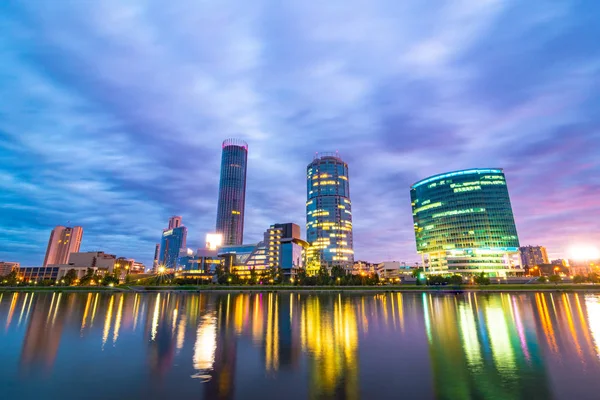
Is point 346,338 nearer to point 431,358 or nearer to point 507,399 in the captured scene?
point 431,358

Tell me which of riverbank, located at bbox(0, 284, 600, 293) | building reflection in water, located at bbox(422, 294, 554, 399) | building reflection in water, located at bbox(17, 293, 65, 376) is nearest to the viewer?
building reflection in water, located at bbox(422, 294, 554, 399)

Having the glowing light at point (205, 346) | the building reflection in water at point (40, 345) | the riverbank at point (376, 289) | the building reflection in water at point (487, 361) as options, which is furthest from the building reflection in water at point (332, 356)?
the riverbank at point (376, 289)

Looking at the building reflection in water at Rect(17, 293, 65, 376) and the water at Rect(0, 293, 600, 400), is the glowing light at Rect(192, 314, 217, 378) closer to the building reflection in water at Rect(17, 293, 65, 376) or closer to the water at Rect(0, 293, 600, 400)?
the water at Rect(0, 293, 600, 400)

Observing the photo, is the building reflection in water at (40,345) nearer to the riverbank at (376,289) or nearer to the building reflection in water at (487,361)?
the building reflection in water at (487,361)

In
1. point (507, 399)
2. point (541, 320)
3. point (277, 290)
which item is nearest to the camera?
point (507, 399)

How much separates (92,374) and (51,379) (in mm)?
2434

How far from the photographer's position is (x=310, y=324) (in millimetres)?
42688

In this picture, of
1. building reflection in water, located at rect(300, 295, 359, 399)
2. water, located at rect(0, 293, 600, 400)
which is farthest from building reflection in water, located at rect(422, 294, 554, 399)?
building reflection in water, located at rect(300, 295, 359, 399)

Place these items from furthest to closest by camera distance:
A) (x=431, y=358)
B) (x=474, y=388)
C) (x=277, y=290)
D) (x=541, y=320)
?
(x=277, y=290), (x=541, y=320), (x=431, y=358), (x=474, y=388)

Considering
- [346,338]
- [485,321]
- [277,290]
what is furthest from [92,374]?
[277,290]

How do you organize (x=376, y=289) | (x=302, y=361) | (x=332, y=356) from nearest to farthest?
(x=302, y=361) → (x=332, y=356) → (x=376, y=289)

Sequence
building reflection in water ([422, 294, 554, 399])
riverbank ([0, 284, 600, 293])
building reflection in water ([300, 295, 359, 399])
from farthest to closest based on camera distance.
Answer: riverbank ([0, 284, 600, 293]), building reflection in water ([300, 295, 359, 399]), building reflection in water ([422, 294, 554, 399])

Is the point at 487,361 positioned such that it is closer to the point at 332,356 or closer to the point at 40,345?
the point at 332,356

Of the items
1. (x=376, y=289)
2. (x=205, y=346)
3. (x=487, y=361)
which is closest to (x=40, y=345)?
(x=205, y=346)
